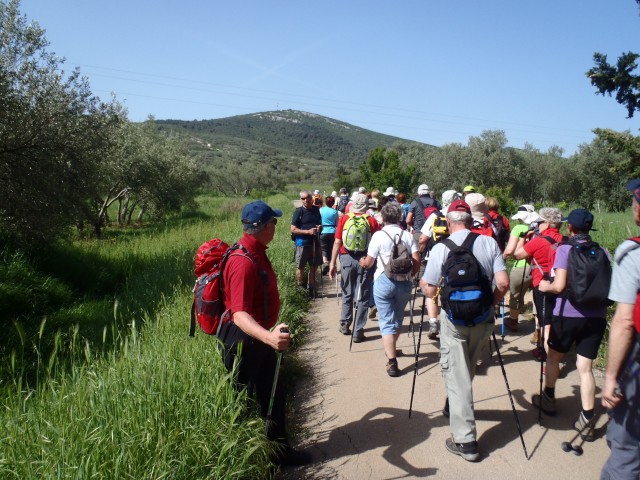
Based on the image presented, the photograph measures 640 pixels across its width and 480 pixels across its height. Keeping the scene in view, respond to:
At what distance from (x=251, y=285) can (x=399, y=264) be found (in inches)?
96.5

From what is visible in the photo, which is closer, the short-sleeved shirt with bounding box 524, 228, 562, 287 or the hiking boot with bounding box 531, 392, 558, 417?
the hiking boot with bounding box 531, 392, 558, 417

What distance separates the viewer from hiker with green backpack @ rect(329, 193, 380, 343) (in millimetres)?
6016

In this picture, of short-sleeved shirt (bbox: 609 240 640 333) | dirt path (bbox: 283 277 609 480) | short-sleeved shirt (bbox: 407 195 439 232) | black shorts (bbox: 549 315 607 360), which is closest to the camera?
short-sleeved shirt (bbox: 609 240 640 333)

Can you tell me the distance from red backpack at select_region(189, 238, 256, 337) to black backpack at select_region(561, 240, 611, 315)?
8.75 ft

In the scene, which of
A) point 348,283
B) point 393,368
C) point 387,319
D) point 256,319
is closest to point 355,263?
point 348,283

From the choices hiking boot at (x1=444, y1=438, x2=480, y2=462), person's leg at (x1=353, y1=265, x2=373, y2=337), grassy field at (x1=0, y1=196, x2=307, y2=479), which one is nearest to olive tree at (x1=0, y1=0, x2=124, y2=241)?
grassy field at (x1=0, y1=196, x2=307, y2=479)

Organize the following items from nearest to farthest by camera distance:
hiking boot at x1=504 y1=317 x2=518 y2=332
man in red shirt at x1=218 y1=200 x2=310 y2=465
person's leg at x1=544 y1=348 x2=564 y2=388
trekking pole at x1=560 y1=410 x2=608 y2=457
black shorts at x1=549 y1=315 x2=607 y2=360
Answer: man in red shirt at x1=218 y1=200 x2=310 y2=465, trekking pole at x1=560 y1=410 x2=608 y2=457, black shorts at x1=549 y1=315 x2=607 y2=360, person's leg at x1=544 y1=348 x2=564 y2=388, hiking boot at x1=504 y1=317 x2=518 y2=332

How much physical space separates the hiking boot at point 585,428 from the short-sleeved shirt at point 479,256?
1353 millimetres

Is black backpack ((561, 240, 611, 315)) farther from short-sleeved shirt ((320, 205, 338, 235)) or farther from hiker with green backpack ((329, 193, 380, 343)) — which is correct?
short-sleeved shirt ((320, 205, 338, 235))

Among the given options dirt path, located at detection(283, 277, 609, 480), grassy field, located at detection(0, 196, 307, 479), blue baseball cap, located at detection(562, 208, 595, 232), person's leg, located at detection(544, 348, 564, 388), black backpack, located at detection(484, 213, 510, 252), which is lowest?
dirt path, located at detection(283, 277, 609, 480)

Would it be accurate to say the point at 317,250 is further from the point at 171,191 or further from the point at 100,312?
the point at 171,191

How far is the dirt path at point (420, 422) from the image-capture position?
329 centimetres

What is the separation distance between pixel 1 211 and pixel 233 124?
192 m

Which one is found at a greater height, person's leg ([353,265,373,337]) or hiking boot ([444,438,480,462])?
person's leg ([353,265,373,337])
